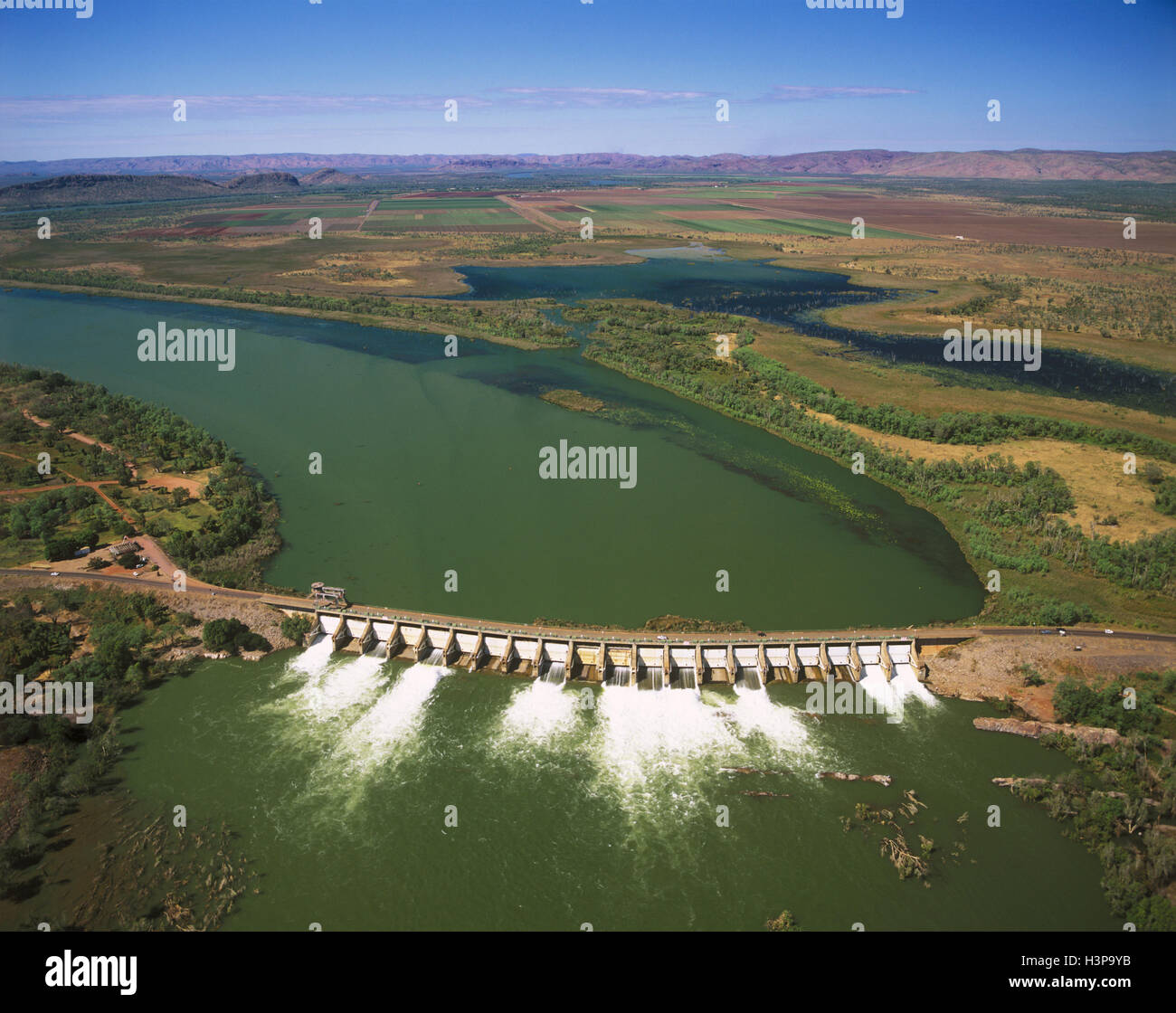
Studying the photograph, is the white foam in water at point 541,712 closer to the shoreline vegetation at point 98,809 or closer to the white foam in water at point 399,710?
the white foam in water at point 399,710

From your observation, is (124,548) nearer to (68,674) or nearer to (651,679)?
(68,674)

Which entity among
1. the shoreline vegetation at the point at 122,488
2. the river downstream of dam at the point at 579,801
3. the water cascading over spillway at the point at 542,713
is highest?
the shoreline vegetation at the point at 122,488

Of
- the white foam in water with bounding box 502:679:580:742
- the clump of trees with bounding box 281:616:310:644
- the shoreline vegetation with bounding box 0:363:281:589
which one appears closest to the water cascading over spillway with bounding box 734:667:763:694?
the white foam in water with bounding box 502:679:580:742

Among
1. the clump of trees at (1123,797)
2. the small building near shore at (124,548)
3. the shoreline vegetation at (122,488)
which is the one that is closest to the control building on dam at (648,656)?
the clump of trees at (1123,797)

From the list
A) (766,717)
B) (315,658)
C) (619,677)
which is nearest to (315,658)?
(315,658)
